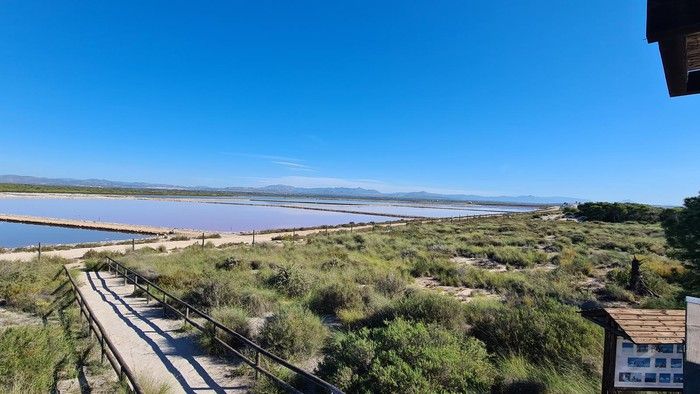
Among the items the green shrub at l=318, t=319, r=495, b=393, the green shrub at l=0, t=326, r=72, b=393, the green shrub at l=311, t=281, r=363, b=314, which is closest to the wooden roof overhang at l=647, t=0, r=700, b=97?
the green shrub at l=318, t=319, r=495, b=393

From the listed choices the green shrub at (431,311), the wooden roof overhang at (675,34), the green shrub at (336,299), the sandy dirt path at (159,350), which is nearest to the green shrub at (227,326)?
the sandy dirt path at (159,350)

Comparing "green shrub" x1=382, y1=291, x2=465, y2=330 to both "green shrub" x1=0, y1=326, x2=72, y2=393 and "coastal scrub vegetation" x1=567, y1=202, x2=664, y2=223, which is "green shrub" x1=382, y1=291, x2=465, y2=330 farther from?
"coastal scrub vegetation" x1=567, y1=202, x2=664, y2=223

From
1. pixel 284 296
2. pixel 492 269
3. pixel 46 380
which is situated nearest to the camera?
pixel 46 380

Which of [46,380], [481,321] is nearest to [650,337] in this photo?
[481,321]

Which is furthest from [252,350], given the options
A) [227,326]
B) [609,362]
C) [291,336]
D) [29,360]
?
[609,362]

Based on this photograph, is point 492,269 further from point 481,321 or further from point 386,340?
point 386,340

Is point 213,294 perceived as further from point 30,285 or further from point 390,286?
point 30,285
